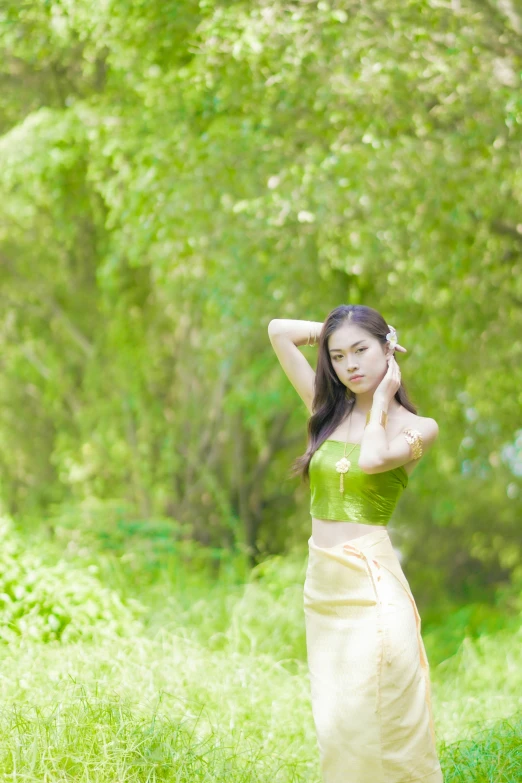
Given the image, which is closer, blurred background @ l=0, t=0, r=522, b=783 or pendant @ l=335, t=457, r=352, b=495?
pendant @ l=335, t=457, r=352, b=495

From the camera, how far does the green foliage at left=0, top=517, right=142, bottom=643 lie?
496cm

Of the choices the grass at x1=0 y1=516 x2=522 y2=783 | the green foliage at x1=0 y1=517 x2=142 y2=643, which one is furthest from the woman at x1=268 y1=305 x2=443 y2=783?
the green foliage at x1=0 y1=517 x2=142 y2=643

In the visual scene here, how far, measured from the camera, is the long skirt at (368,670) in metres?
2.87

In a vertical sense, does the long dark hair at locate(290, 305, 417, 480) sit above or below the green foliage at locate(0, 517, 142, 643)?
above

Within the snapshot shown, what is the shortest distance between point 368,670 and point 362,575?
0.29 m

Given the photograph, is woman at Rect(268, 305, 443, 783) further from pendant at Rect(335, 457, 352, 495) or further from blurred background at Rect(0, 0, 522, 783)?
blurred background at Rect(0, 0, 522, 783)

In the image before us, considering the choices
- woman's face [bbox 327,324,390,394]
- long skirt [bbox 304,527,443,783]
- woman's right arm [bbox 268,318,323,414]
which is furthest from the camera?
woman's right arm [bbox 268,318,323,414]

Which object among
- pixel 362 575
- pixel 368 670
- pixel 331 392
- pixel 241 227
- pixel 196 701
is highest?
pixel 331 392

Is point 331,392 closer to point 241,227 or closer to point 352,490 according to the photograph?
point 352,490

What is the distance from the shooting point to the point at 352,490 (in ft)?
10.2

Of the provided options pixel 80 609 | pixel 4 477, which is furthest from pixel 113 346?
pixel 80 609

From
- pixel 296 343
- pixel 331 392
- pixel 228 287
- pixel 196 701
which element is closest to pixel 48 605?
pixel 196 701

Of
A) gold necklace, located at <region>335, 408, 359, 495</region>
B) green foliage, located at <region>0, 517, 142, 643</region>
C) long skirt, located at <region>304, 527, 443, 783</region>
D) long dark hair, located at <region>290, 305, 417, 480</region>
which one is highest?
long dark hair, located at <region>290, 305, 417, 480</region>

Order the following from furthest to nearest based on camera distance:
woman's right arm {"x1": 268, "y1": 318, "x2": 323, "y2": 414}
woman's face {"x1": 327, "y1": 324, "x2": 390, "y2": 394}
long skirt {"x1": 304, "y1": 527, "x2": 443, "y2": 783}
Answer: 1. woman's right arm {"x1": 268, "y1": 318, "x2": 323, "y2": 414}
2. woman's face {"x1": 327, "y1": 324, "x2": 390, "y2": 394}
3. long skirt {"x1": 304, "y1": 527, "x2": 443, "y2": 783}
